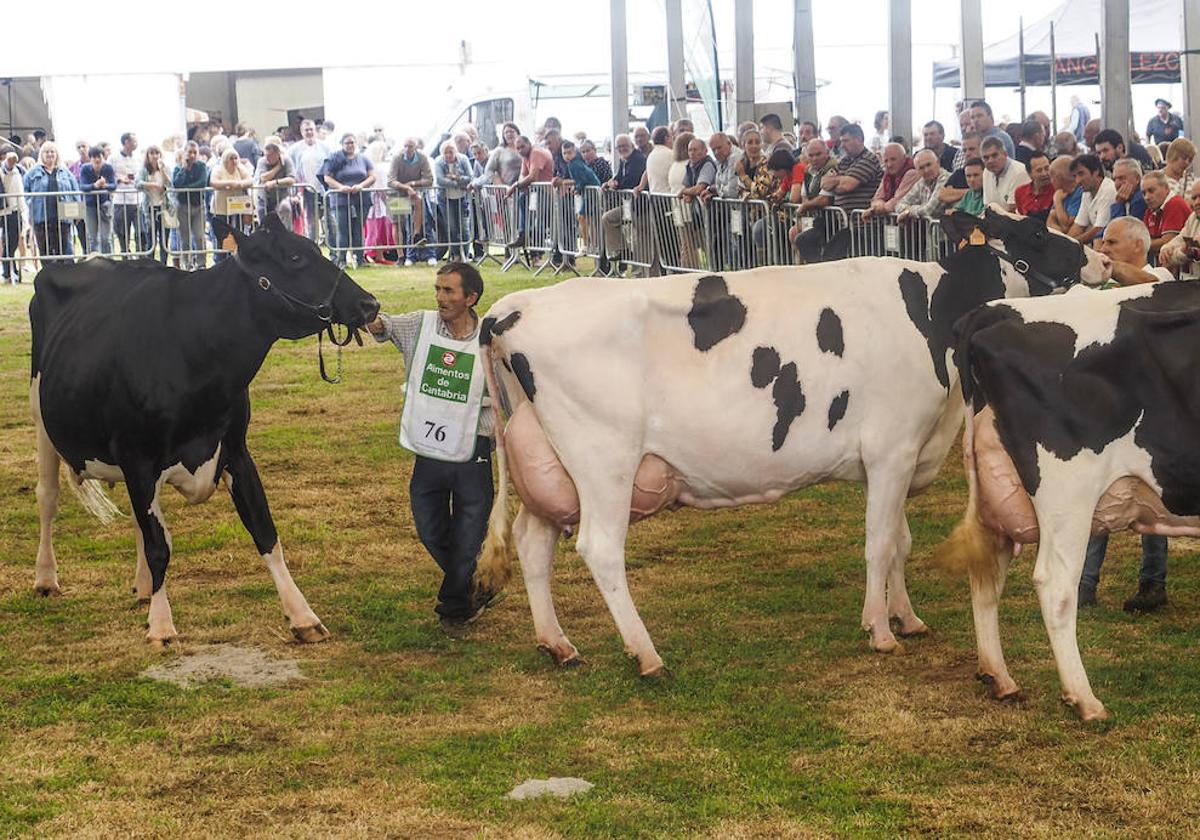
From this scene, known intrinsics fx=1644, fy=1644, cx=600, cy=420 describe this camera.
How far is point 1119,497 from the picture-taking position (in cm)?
627

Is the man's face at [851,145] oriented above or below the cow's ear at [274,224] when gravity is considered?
above

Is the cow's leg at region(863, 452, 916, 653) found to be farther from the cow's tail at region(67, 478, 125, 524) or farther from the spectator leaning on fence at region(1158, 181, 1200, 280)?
the cow's tail at region(67, 478, 125, 524)

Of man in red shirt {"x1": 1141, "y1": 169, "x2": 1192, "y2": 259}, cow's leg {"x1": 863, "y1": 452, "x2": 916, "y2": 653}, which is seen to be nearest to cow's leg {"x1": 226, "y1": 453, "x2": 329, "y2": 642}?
cow's leg {"x1": 863, "y1": 452, "x2": 916, "y2": 653}

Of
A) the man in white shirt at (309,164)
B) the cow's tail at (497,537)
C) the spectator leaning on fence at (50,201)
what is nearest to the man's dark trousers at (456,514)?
the cow's tail at (497,537)

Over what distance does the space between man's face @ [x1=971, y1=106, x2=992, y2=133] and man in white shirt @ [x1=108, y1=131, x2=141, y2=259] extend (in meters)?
14.7

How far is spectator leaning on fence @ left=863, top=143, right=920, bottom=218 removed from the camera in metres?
13.9

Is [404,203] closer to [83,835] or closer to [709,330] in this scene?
[709,330]

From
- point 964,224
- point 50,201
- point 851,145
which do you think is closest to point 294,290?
point 964,224

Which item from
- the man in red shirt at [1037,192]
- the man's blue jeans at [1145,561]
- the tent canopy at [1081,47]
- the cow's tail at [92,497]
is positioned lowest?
the man's blue jeans at [1145,561]

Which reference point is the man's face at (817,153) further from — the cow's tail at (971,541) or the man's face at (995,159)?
the cow's tail at (971,541)

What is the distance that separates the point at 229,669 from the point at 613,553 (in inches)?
71.9

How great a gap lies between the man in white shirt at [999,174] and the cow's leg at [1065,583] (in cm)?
695

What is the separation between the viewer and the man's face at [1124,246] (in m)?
7.91

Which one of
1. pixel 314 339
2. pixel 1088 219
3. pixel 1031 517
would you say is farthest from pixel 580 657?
pixel 314 339
